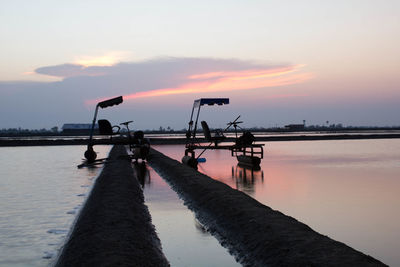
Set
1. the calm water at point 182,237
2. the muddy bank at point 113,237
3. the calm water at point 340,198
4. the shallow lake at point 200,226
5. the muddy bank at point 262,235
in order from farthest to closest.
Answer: the calm water at point 340,198 < the shallow lake at point 200,226 < the calm water at point 182,237 < the muddy bank at point 113,237 < the muddy bank at point 262,235

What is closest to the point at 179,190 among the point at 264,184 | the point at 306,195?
the point at 264,184

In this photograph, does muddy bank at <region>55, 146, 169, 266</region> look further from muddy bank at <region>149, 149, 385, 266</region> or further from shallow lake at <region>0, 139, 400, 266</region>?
muddy bank at <region>149, 149, 385, 266</region>

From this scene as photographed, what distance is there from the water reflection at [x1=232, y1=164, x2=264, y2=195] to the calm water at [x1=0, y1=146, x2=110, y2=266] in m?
5.78

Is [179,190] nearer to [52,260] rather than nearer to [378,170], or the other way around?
[52,260]

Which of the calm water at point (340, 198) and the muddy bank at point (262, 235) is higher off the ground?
the muddy bank at point (262, 235)

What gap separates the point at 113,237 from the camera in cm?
958

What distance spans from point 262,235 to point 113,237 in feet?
9.47

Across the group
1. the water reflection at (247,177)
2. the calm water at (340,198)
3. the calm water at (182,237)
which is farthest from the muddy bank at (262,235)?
the water reflection at (247,177)

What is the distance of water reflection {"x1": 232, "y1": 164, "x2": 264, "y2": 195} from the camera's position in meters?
17.9

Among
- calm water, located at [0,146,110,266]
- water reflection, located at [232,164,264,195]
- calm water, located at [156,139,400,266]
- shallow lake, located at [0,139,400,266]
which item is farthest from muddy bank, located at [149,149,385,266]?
calm water, located at [0,146,110,266]

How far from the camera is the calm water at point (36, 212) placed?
9.53m

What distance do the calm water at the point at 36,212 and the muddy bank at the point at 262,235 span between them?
350 cm

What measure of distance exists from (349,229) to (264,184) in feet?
27.6

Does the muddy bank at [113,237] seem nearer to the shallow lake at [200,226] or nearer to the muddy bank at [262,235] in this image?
the shallow lake at [200,226]
